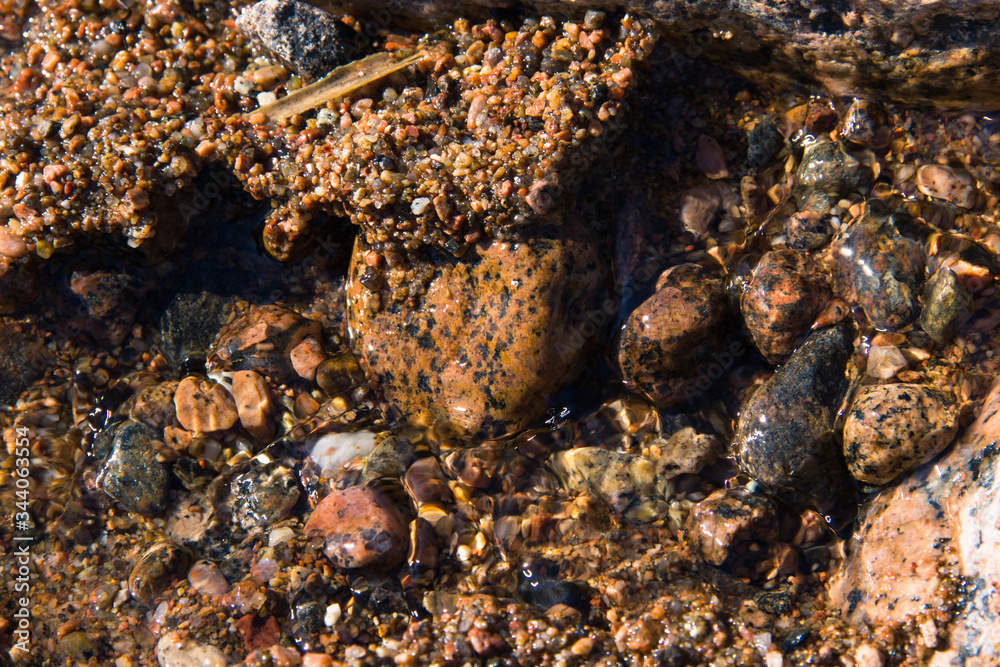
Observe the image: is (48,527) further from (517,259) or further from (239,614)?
(517,259)

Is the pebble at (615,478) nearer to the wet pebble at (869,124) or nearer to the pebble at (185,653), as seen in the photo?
the pebble at (185,653)

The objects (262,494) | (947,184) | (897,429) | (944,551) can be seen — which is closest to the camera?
(944,551)

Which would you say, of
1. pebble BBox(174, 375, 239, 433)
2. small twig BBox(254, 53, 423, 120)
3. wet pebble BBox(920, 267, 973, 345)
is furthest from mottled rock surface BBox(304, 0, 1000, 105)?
pebble BBox(174, 375, 239, 433)

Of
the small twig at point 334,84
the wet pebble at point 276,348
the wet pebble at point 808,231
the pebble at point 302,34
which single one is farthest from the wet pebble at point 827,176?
the wet pebble at point 276,348

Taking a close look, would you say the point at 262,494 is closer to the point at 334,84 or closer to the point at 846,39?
the point at 334,84

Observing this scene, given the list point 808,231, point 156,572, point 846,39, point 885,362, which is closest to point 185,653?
point 156,572
